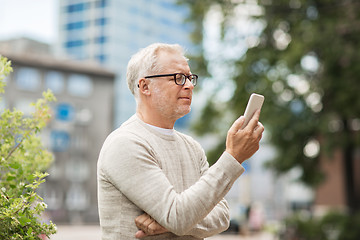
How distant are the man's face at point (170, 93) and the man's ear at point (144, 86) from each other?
0.03m

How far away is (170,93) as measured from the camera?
2119 millimetres

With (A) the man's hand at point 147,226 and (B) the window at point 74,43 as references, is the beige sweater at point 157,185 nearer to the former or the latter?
(A) the man's hand at point 147,226

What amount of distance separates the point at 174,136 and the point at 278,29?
1287cm

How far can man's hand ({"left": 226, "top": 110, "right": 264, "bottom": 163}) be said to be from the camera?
1942 mm

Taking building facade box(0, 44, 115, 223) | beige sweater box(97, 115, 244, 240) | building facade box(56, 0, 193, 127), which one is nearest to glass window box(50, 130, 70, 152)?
building facade box(0, 44, 115, 223)

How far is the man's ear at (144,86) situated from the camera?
2.15 m

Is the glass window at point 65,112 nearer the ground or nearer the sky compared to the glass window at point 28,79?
nearer the ground

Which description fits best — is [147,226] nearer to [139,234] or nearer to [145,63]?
[139,234]

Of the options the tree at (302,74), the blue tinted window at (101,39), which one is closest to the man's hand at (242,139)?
the tree at (302,74)

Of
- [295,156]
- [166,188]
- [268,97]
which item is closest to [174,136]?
[166,188]

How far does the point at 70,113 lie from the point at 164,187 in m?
51.1

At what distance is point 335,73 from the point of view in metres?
13.9

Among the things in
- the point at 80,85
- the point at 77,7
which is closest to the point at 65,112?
the point at 80,85

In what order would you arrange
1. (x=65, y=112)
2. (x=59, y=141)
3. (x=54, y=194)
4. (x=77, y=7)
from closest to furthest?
(x=54, y=194) → (x=59, y=141) → (x=65, y=112) → (x=77, y=7)
